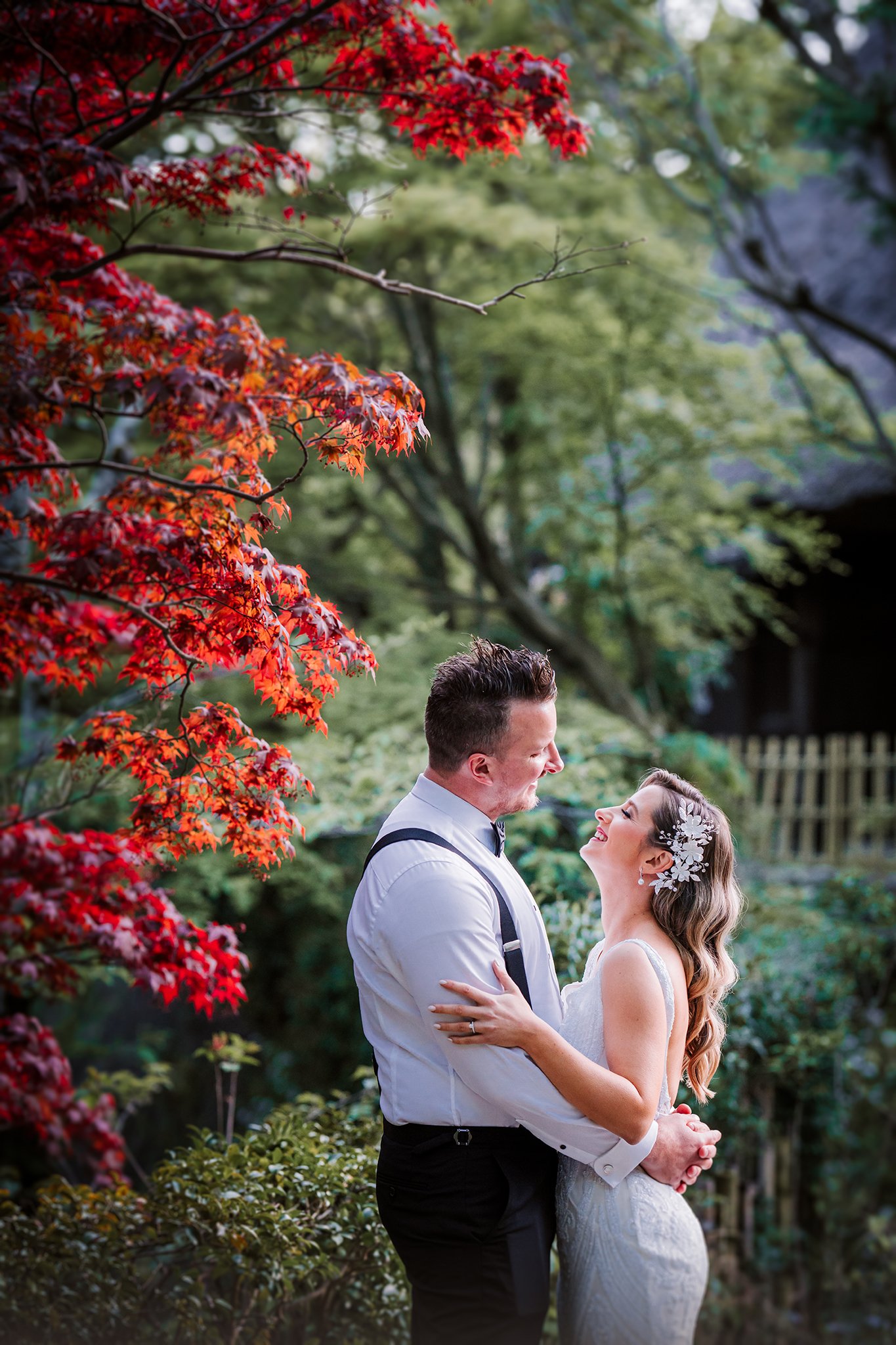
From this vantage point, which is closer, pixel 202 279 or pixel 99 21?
pixel 99 21

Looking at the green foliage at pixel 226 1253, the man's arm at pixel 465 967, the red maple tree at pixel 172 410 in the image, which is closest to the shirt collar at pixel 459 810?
the man's arm at pixel 465 967

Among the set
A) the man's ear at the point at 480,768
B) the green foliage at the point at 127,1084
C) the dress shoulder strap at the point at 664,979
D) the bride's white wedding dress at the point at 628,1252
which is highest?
the man's ear at the point at 480,768

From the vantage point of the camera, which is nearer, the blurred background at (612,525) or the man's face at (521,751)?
the man's face at (521,751)

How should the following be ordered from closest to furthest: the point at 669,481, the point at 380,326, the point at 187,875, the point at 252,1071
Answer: the point at 187,875, the point at 252,1071, the point at 669,481, the point at 380,326

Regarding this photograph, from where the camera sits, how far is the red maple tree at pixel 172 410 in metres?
3.01

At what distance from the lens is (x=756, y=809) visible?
9.76 m

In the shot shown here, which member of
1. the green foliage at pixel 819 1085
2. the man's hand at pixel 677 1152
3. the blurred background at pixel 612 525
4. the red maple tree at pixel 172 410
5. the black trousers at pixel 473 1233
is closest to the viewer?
the black trousers at pixel 473 1233

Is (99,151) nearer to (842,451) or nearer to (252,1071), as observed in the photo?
(252,1071)

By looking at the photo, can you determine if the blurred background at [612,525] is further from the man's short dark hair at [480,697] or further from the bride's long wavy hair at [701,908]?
the man's short dark hair at [480,697]

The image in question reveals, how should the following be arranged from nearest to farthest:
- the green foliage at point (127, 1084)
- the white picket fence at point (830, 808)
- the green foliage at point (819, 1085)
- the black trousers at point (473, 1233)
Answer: the black trousers at point (473, 1233) → the green foliage at point (819, 1085) → the green foliage at point (127, 1084) → the white picket fence at point (830, 808)

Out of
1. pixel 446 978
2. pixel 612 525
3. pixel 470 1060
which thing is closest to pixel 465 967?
pixel 446 978

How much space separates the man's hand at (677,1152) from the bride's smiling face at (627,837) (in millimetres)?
497

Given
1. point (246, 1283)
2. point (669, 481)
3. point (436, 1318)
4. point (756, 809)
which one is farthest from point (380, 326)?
point (436, 1318)

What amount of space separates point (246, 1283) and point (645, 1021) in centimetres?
180
